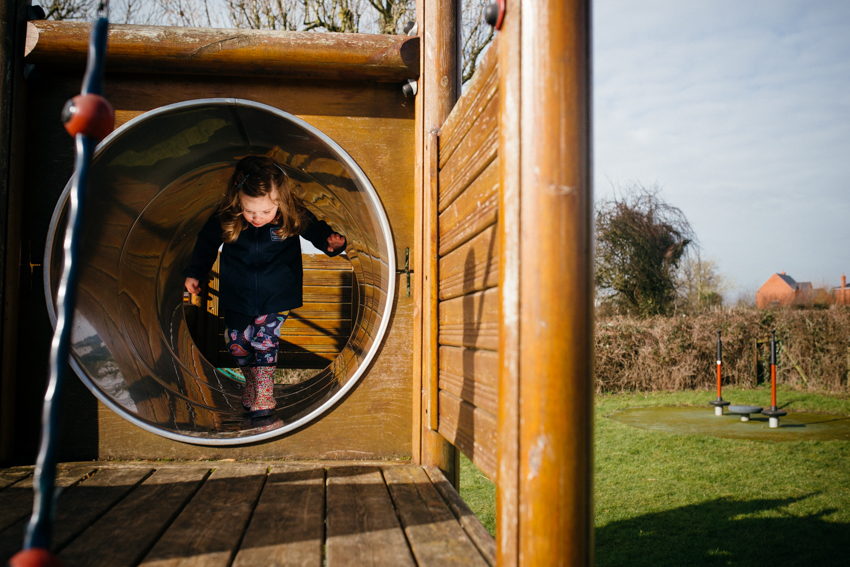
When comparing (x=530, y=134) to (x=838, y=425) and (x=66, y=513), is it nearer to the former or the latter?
(x=66, y=513)

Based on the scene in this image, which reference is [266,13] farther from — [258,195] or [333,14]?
[258,195]

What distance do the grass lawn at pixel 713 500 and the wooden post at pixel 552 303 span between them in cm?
343

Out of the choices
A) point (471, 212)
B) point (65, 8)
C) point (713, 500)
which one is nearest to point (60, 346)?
point (471, 212)

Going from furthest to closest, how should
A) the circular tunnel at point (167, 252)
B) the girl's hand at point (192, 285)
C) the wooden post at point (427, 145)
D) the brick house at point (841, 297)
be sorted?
the brick house at point (841, 297) → the girl's hand at point (192, 285) → the circular tunnel at point (167, 252) → the wooden post at point (427, 145)

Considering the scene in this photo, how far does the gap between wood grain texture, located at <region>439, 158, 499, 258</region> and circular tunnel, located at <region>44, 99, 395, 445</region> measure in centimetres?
59

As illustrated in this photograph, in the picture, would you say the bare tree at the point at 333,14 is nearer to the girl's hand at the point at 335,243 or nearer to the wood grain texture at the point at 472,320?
the girl's hand at the point at 335,243

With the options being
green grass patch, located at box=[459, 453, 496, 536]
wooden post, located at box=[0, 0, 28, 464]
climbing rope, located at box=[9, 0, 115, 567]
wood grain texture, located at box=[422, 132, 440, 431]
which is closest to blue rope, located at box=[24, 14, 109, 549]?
climbing rope, located at box=[9, 0, 115, 567]

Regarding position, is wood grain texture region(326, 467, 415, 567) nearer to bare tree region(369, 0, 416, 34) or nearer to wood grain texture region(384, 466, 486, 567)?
wood grain texture region(384, 466, 486, 567)

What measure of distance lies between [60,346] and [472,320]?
1110 millimetres

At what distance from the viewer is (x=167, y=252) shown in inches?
157

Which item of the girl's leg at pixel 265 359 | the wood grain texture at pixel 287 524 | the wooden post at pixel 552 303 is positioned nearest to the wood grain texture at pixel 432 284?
the wood grain texture at pixel 287 524

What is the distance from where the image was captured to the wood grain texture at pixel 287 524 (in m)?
1.56

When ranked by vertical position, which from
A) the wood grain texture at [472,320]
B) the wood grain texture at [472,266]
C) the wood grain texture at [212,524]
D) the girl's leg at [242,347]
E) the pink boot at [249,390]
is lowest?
the wood grain texture at [212,524]

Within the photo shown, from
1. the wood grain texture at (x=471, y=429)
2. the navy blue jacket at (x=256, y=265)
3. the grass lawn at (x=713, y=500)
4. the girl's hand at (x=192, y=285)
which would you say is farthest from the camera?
the grass lawn at (x=713, y=500)
